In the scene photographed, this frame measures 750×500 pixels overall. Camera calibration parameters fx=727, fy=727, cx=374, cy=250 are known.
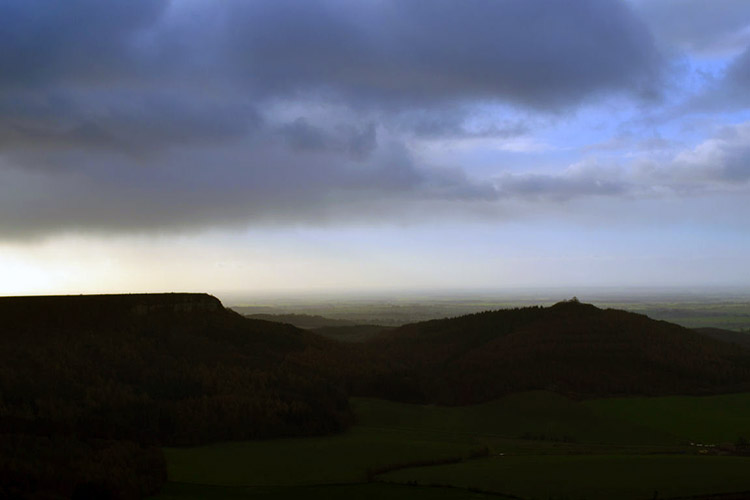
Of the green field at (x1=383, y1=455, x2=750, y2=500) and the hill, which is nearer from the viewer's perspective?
the green field at (x1=383, y1=455, x2=750, y2=500)

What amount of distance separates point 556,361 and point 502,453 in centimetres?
4703

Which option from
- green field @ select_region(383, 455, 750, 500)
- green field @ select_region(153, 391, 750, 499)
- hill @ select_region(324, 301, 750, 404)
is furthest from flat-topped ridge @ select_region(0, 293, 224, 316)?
green field @ select_region(383, 455, 750, 500)

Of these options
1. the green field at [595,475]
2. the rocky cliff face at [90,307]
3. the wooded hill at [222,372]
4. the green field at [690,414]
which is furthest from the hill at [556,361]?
the green field at [595,475]

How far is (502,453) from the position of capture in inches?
2645

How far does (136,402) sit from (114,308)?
2417 cm

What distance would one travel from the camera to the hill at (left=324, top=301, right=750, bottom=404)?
10238 centimetres

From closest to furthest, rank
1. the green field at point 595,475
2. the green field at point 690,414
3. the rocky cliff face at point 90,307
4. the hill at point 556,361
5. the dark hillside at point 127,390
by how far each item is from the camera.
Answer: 1. the green field at point 595,475
2. the dark hillside at point 127,390
3. the green field at point 690,414
4. the rocky cliff face at point 90,307
5. the hill at point 556,361

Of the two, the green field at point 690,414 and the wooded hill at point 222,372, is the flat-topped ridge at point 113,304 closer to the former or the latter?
the wooded hill at point 222,372

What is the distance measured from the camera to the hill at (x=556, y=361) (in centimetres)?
10238

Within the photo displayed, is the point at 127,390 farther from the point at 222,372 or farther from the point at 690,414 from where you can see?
the point at 690,414

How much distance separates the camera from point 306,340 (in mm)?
120875

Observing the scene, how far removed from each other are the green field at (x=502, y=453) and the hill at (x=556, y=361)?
5.74m

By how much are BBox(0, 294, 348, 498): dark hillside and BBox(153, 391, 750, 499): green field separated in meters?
3.93

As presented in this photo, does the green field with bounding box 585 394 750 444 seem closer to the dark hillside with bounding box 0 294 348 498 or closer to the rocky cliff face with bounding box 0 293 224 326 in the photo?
the dark hillside with bounding box 0 294 348 498
